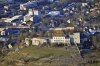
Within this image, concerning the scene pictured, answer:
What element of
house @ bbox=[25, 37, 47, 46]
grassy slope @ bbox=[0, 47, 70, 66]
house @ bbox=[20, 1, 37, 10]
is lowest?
house @ bbox=[20, 1, 37, 10]

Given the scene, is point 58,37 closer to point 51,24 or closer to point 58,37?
point 58,37

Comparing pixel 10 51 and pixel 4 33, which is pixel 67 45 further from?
pixel 4 33

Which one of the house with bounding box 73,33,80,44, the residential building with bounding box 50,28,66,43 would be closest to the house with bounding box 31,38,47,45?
the residential building with bounding box 50,28,66,43

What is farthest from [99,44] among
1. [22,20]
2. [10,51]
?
[22,20]

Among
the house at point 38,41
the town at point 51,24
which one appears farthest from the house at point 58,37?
the house at point 38,41

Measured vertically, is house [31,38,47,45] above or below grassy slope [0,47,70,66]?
above

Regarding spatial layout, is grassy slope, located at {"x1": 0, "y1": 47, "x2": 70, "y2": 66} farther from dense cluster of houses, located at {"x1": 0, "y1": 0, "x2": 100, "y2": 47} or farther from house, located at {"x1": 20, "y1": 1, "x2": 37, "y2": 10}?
house, located at {"x1": 20, "y1": 1, "x2": 37, "y2": 10}

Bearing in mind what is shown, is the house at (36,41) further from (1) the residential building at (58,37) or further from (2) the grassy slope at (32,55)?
(2) the grassy slope at (32,55)
